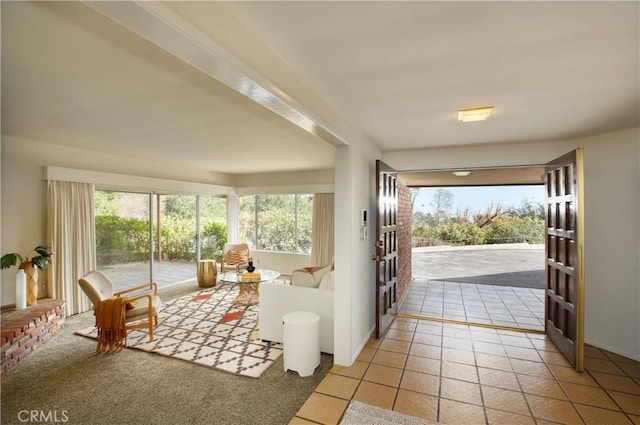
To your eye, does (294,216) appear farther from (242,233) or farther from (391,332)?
(391,332)

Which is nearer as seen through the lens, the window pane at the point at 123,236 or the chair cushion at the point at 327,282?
the chair cushion at the point at 327,282

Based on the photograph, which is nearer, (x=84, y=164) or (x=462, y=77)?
(x=462, y=77)

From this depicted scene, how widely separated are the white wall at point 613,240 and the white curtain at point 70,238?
6715 mm

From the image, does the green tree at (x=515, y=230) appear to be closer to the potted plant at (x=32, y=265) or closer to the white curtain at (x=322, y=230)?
the white curtain at (x=322, y=230)

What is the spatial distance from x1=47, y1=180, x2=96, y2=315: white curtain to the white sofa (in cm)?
311

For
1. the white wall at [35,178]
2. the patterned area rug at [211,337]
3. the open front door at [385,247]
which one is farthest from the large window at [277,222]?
the open front door at [385,247]

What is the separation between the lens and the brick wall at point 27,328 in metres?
2.90

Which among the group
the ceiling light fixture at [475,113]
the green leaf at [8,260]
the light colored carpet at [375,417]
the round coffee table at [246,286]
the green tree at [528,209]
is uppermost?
the ceiling light fixture at [475,113]

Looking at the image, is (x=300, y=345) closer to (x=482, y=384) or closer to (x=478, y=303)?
(x=482, y=384)

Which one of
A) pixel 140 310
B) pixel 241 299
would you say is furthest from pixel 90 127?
pixel 241 299

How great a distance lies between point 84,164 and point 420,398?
216 inches

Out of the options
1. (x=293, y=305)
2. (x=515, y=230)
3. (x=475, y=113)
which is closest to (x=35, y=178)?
(x=293, y=305)

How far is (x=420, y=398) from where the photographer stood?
7.84 ft

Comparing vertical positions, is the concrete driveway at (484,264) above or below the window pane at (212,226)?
below
